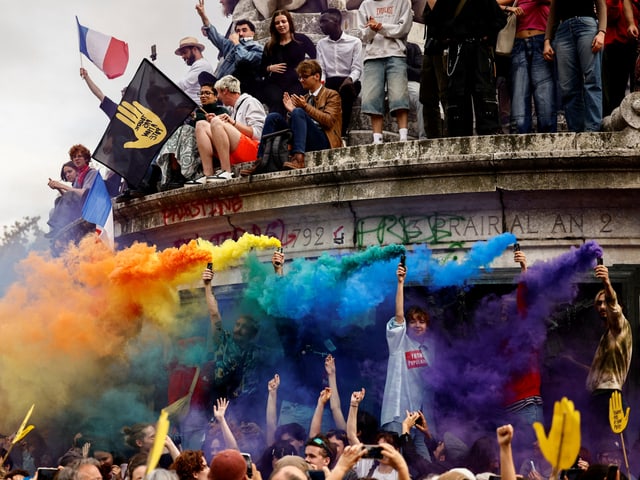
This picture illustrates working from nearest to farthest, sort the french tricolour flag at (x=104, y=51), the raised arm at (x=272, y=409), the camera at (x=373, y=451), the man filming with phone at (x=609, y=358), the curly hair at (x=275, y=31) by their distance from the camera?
the camera at (x=373, y=451), the man filming with phone at (x=609, y=358), the raised arm at (x=272, y=409), the curly hair at (x=275, y=31), the french tricolour flag at (x=104, y=51)

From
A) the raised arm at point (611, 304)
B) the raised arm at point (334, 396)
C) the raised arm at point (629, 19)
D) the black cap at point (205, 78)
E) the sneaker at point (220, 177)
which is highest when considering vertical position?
the black cap at point (205, 78)

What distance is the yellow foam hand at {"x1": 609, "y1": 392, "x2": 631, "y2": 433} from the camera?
36.0 feet

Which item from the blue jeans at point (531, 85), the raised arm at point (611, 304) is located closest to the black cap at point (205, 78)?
the blue jeans at point (531, 85)

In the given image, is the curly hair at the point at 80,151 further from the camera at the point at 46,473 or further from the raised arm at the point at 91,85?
the camera at the point at 46,473

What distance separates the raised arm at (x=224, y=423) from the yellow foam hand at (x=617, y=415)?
3111mm

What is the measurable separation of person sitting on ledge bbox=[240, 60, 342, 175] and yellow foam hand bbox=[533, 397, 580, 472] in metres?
7.76

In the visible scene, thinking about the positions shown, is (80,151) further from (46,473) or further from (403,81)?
(46,473)

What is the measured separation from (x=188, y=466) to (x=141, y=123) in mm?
7864

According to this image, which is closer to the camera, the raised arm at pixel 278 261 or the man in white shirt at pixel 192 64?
the raised arm at pixel 278 261

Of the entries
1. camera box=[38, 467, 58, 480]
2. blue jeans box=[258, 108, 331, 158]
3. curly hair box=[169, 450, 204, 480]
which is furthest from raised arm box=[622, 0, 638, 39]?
camera box=[38, 467, 58, 480]

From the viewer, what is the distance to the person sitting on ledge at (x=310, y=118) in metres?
14.2

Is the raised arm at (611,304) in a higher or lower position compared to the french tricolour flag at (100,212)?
lower

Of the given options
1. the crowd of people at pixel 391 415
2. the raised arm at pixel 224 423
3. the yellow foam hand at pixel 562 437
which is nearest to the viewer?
the yellow foam hand at pixel 562 437

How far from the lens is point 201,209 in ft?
48.4
